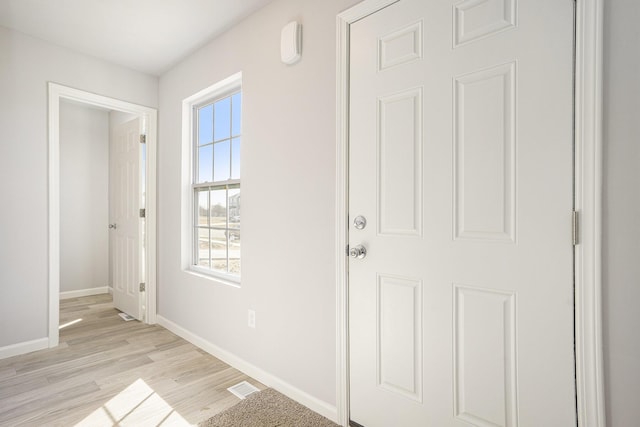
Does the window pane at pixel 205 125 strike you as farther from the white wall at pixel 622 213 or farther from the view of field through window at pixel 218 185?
the white wall at pixel 622 213

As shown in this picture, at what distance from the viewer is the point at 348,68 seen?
1707mm

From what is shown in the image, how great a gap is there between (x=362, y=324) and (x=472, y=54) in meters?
1.29

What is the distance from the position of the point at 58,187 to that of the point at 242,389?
7.48 feet

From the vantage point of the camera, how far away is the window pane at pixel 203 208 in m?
2.93

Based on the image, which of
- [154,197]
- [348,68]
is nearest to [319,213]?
[348,68]

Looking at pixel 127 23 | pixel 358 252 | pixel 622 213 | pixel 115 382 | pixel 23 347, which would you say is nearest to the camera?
pixel 622 213

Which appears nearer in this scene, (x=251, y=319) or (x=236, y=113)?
(x=251, y=319)

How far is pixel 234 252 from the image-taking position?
104 inches

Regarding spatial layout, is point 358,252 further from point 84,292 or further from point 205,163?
point 84,292

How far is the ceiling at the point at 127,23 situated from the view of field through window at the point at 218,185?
53 centimetres

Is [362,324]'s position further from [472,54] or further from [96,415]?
[96,415]

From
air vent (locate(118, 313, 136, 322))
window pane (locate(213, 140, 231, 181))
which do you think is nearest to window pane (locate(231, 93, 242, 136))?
window pane (locate(213, 140, 231, 181))

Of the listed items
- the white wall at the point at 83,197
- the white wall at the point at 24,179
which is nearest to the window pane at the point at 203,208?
the white wall at the point at 24,179

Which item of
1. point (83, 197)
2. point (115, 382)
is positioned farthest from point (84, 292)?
point (115, 382)
